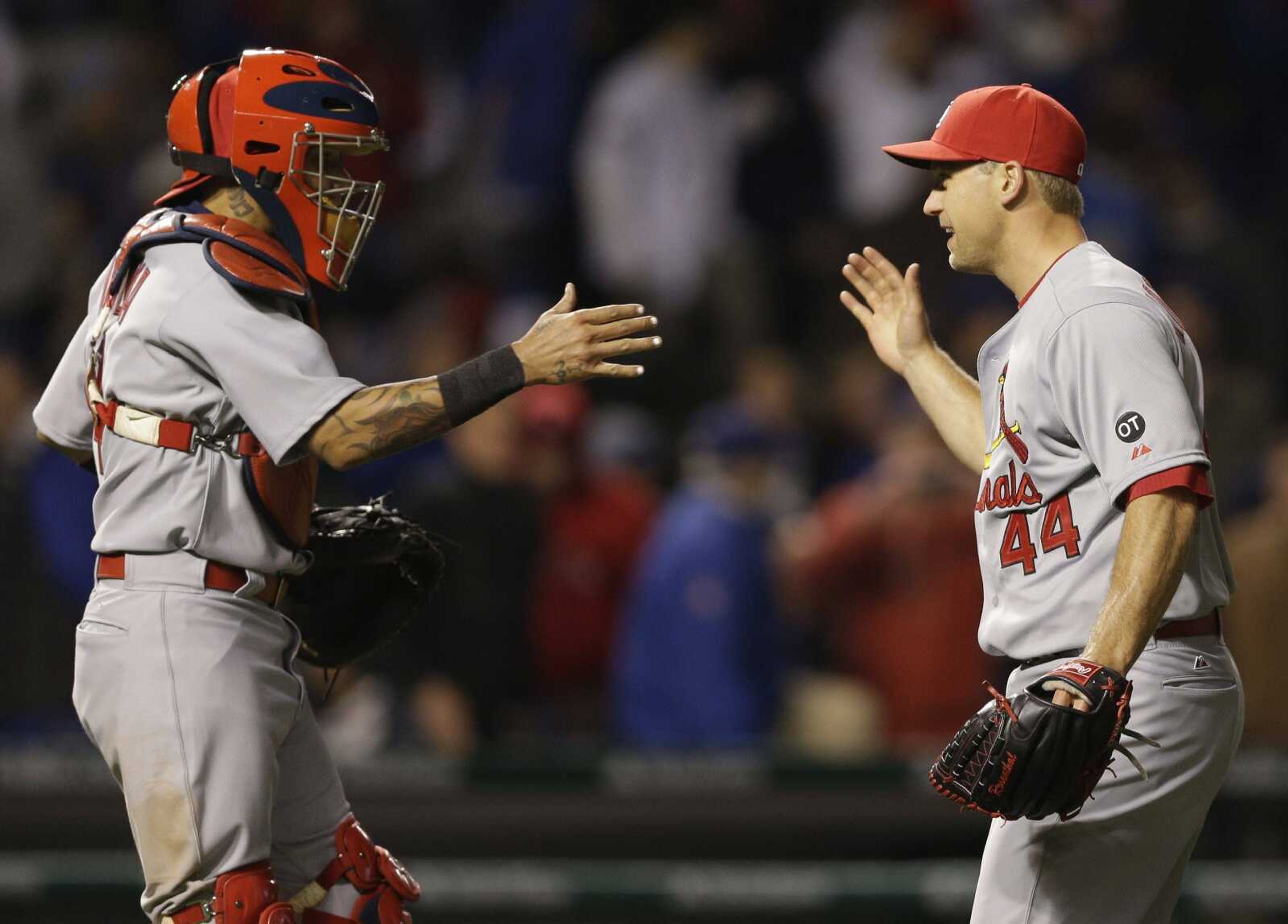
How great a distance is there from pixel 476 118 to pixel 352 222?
5919 millimetres

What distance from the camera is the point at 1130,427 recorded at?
340 centimetres

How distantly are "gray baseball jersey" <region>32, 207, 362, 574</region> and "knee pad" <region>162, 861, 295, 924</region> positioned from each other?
23.7 inches

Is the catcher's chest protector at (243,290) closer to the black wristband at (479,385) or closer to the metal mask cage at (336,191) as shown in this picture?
the metal mask cage at (336,191)

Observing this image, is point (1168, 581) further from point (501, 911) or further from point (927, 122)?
point (927, 122)

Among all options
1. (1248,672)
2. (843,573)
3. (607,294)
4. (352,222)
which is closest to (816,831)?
(843,573)

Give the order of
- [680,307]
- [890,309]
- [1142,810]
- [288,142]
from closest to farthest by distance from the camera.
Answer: [1142,810] → [288,142] → [890,309] → [680,307]

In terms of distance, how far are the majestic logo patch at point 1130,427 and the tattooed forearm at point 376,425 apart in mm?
1254

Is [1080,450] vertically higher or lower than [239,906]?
higher

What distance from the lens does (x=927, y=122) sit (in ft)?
29.9

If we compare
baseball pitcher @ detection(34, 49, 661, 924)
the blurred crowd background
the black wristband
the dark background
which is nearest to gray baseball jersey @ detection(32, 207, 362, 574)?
baseball pitcher @ detection(34, 49, 661, 924)

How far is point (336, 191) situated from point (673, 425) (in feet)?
16.4

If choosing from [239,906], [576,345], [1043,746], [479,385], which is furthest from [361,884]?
[1043,746]

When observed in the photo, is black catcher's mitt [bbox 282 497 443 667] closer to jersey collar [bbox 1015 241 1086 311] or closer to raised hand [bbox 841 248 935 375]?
raised hand [bbox 841 248 935 375]

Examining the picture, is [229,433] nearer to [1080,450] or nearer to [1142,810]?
[1080,450]
